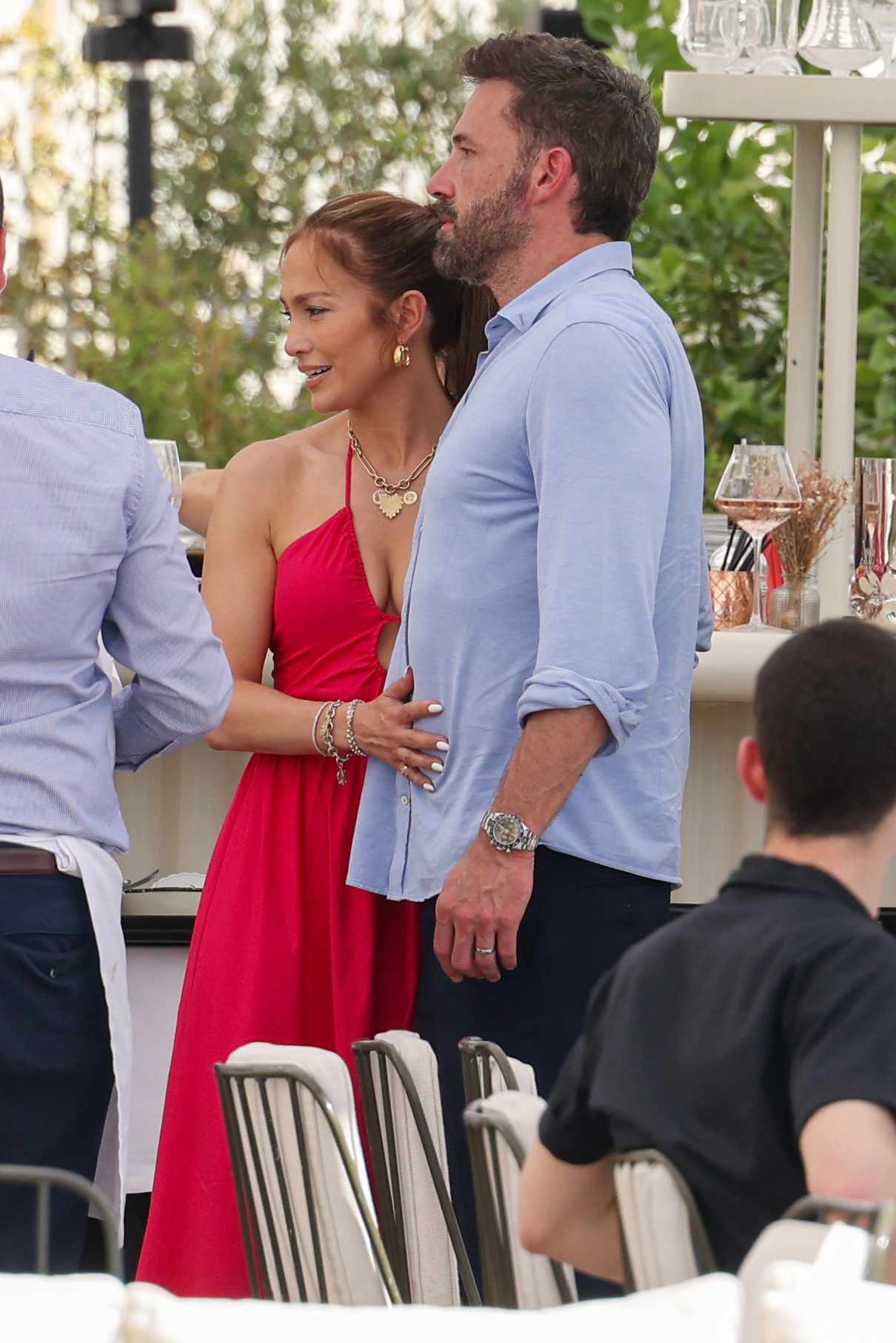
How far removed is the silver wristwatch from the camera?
7.28 ft

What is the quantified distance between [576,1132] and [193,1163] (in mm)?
1320

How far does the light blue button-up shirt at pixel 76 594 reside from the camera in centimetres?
218

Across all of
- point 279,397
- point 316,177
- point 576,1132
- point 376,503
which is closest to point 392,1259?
point 576,1132

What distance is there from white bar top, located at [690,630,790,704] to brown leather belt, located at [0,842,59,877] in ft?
3.36

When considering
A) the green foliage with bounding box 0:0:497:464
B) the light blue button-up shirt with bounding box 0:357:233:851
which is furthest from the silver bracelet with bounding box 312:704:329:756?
the green foliage with bounding box 0:0:497:464

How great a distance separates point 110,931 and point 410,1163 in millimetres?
575

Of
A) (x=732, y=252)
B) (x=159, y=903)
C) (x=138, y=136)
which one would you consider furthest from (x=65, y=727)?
(x=138, y=136)

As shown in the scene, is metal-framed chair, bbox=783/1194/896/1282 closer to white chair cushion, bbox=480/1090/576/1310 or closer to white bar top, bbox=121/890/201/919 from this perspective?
white chair cushion, bbox=480/1090/576/1310

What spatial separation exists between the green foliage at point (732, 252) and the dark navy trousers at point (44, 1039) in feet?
12.3

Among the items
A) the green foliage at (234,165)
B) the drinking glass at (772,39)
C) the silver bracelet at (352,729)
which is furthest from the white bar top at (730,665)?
the green foliage at (234,165)

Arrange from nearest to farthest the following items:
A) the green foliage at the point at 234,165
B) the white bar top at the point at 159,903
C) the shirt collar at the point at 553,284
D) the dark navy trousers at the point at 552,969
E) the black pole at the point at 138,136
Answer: the dark navy trousers at the point at 552,969, the shirt collar at the point at 553,284, the white bar top at the point at 159,903, the black pole at the point at 138,136, the green foliage at the point at 234,165

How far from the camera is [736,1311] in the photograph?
42.8 inches

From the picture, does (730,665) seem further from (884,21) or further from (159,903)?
(884,21)

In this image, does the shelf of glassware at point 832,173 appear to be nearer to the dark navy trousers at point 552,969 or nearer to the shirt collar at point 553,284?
the shirt collar at point 553,284
